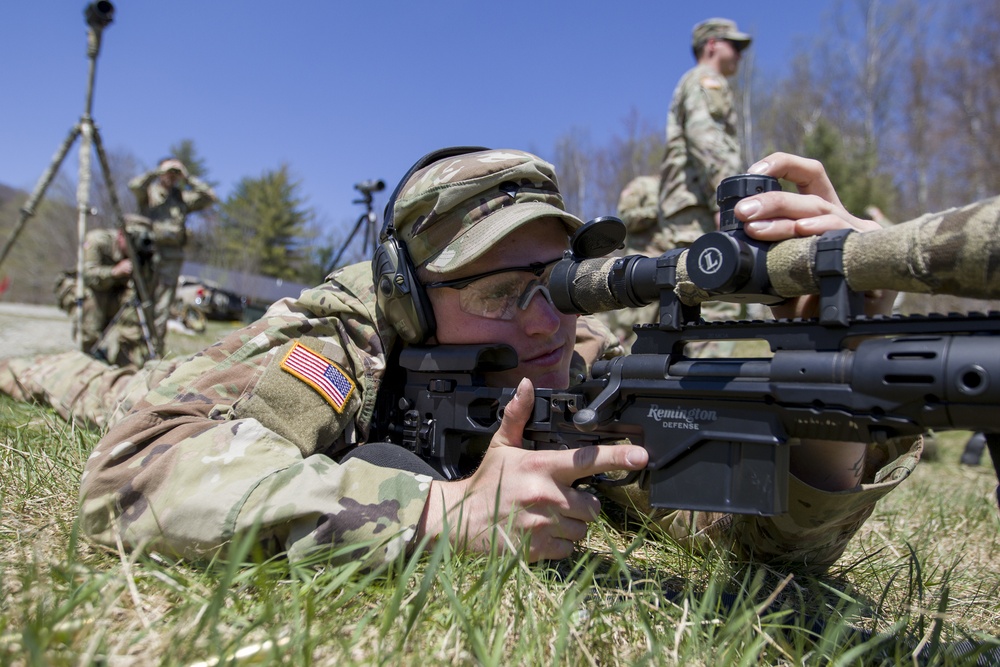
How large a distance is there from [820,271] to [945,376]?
12.7 inches

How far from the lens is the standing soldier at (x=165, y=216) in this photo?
980cm

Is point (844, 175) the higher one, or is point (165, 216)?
point (844, 175)

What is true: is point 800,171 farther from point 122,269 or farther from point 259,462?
point 122,269

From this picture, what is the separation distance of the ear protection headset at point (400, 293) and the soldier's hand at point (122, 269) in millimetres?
7891

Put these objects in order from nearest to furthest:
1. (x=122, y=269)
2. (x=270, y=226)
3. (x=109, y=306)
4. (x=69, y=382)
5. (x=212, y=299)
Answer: (x=69, y=382)
(x=122, y=269)
(x=109, y=306)
(x=212, y=299)
(x=270, y=226)

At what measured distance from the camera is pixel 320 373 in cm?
246

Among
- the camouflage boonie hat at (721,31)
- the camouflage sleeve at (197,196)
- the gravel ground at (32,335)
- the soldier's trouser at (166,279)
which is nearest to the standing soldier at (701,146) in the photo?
A: the camouflage boonie hat at (721,31)

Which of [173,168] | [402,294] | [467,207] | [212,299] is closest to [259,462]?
[402,294]

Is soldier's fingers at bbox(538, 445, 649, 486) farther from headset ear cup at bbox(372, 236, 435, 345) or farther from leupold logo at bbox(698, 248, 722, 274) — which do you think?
headset ear cup at bbox(372, 236, 435, 345)

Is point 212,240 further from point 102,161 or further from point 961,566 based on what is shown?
point 961,566

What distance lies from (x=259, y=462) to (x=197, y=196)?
9.68m

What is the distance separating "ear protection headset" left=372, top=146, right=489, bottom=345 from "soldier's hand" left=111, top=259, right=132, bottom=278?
7891mm

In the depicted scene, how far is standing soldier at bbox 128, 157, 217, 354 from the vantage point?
9797 mm

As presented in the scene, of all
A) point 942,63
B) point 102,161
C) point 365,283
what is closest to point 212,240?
point 102,161
